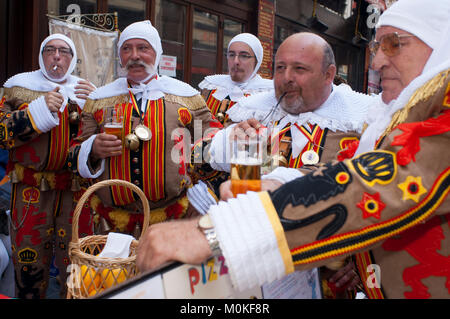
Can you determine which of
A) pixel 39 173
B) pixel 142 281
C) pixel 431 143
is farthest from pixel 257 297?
pixel 39 173

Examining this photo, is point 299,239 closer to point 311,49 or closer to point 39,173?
point 311,49

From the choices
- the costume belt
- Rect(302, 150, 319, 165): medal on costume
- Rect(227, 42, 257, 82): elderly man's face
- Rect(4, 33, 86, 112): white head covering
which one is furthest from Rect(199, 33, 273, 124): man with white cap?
Rect(302, 150, 319, 165): medal on costume

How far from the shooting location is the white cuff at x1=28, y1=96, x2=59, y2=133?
10.9 ft

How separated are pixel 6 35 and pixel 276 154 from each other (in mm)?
3866

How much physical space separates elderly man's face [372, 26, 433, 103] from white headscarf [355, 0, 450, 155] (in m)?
0.02

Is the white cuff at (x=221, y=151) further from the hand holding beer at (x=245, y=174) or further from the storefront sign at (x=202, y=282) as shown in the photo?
the storefront sign at (x=202, y=282)

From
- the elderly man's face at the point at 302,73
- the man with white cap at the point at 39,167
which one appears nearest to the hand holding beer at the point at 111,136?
the man with white cap at the point at 39,167

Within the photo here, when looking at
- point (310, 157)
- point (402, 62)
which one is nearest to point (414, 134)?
point (402, 62)

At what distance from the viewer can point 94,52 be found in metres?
5.01

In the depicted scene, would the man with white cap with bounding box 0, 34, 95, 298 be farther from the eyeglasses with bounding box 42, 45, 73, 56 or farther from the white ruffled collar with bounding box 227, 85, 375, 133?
the white ruffled collar with bounding box 227, 85, 375, 133

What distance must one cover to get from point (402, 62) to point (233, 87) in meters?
3.36

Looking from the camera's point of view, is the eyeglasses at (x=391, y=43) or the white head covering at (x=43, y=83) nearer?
the eyeglasses at (x=391, y=43)

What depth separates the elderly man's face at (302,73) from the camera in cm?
242
